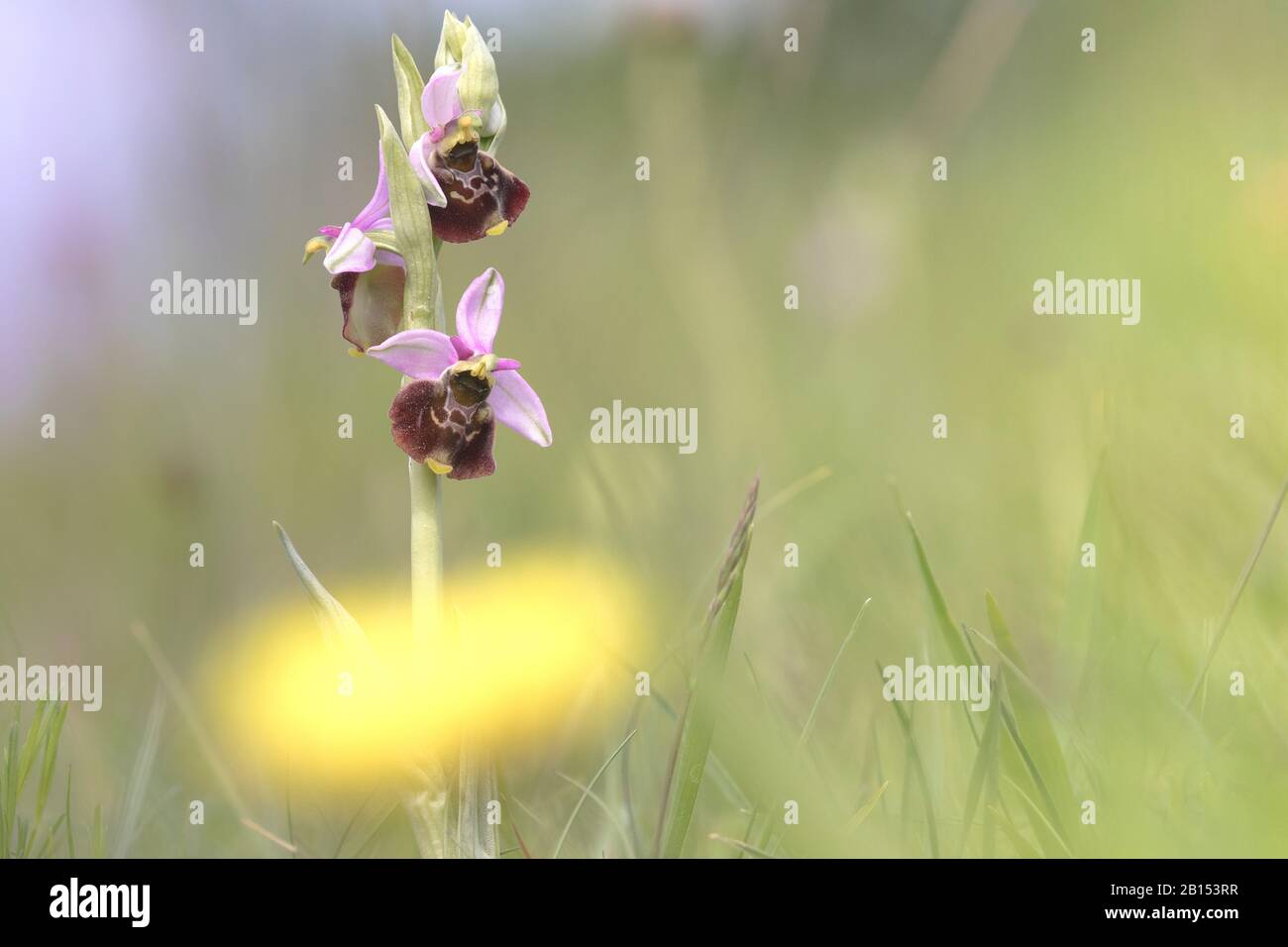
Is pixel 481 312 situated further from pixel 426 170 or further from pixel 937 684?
pixel 937 684

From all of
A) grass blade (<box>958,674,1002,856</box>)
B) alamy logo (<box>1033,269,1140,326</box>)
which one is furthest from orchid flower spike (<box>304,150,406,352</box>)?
alamy logo (<box>1033,269,1140,326</box>)

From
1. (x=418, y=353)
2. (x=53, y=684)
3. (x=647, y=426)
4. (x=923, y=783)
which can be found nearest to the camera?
(x=923, y=783)

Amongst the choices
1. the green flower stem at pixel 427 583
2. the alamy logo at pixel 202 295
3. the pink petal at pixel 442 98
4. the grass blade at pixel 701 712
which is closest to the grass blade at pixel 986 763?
the grass blade at pixel 701 712

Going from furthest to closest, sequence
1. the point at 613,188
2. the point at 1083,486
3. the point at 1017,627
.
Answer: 1. the point at 613,188
2. the point at 1083,486
3. the point at 1017,627

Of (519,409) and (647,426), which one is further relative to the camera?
(647,426)

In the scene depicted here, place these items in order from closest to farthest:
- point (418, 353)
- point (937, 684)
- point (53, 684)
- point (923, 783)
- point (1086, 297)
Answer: point (923, 783) < point (418, 353) < point (937, 684) < point (53, 684) < point (1086, 297)

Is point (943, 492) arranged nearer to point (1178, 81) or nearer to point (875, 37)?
point (1178, 81)

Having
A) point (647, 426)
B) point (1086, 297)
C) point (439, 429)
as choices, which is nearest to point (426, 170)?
point (439, 429)

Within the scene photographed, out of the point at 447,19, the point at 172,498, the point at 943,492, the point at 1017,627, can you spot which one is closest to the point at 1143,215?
the point at 943,492
